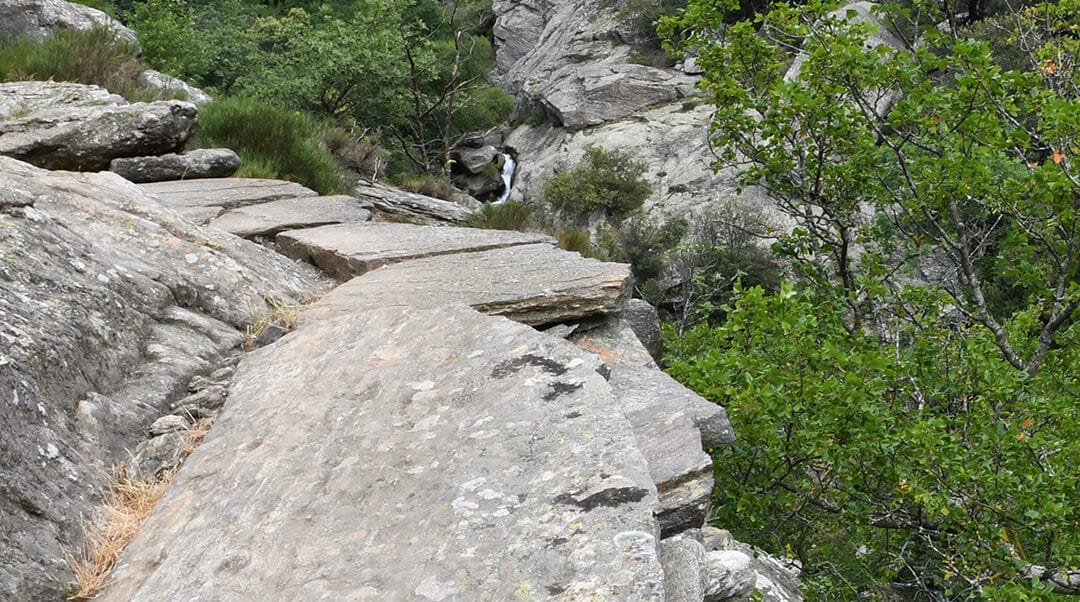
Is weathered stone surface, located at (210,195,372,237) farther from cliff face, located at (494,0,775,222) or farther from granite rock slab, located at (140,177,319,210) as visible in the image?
cliff face, located at (494,0,775,222)

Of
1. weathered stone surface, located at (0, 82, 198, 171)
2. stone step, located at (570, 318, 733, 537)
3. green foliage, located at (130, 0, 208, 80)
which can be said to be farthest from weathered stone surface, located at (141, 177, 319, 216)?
green foliage, located at (130, 0, 208, 80)

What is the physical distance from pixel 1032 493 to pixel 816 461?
1200 millimetres

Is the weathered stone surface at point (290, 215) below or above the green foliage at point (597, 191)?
above

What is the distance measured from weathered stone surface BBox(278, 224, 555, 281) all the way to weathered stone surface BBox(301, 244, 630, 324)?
10.4 inches

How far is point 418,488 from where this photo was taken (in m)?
2.22

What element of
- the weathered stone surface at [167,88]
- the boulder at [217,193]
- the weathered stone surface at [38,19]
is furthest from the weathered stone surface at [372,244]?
the weathered stone surface at [38,19]

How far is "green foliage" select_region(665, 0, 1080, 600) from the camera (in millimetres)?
4879

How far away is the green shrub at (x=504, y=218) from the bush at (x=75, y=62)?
3538mm

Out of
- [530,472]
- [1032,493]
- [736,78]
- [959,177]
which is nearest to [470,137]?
[736,78]

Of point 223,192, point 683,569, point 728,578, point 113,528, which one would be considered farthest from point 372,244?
point 683,569

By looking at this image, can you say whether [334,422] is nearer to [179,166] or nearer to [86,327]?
[86,327]

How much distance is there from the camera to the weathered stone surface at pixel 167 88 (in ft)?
28.9

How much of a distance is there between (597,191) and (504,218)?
50.7ft

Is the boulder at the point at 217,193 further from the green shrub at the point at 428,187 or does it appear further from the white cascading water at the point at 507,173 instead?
the white cascading water at the point at 507,173
